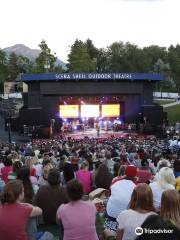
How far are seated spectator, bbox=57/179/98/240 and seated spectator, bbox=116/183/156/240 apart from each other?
0.40 m

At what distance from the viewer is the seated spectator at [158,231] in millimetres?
2637

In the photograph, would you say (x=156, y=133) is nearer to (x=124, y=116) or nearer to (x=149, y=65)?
(x=124, y=116)

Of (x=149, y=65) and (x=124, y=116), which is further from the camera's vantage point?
(x=149, y=65)

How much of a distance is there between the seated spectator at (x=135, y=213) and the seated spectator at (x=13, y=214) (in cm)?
82

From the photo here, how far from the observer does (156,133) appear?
97.1ft

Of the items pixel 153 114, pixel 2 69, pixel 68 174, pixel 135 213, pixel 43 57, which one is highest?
pixel 43 57

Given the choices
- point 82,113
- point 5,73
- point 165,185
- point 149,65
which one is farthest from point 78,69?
point 165,185

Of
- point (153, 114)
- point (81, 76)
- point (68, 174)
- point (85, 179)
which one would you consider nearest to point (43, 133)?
point (81, 76)

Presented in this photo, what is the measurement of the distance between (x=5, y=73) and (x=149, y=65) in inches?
968

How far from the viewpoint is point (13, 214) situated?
381 cm

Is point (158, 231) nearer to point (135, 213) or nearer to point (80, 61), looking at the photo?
point (135, 213)

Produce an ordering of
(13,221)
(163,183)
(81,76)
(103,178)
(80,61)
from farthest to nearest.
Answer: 1. (80,61)
2. (81,76)
3. (103,178)
4. (163,183)
5. (13,221)

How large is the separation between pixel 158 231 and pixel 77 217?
1450mm

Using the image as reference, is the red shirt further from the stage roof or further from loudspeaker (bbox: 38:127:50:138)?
the stage roof
